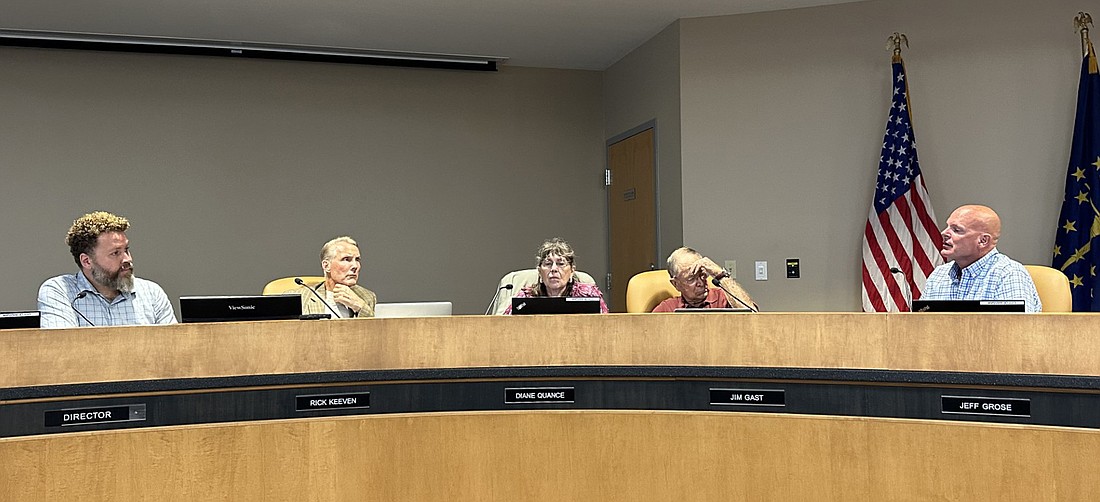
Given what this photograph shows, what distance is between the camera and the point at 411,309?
8.96ft

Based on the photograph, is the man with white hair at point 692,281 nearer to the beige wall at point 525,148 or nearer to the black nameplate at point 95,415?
the beige wall at point 525,148

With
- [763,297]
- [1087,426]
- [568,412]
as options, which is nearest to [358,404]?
[568,412]

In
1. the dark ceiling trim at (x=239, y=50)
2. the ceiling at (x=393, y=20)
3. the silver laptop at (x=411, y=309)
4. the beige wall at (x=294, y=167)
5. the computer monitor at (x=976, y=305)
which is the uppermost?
the ceiling at (x=393, y=20)

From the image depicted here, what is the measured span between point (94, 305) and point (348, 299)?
2.75ft

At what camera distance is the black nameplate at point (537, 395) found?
224 centimetres

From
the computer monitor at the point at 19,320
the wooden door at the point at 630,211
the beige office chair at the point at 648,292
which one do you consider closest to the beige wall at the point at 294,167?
the wooden door at the point at 630,211

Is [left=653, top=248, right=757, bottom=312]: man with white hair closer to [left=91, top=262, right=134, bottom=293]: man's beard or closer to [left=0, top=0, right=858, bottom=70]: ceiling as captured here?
[left=0, top=0, right=858, bottom=70]: ceiling

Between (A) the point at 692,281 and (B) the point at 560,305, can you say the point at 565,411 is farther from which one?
(A) the point at 692,281

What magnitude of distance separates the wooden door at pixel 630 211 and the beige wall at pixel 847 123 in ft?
1.70

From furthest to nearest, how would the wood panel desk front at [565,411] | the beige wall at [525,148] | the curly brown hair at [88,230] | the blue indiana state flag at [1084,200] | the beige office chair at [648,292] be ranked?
the beige wall at [525,148] → the blue indiana state flag at [1084,200] → the beige office chair at [648,292] → the curly brown hair at [88,230] → the wood panel desk front at [565,411]

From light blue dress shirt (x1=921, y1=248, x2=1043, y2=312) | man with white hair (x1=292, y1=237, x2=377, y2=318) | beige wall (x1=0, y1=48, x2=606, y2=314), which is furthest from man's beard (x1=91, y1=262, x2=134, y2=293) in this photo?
light blue dress shirt (x1=921, y1=248, x2=1043, y2=312)

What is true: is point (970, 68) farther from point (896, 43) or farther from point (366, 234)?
point (366, 234)

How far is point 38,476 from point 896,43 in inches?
162

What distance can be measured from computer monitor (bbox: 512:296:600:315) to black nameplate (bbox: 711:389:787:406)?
0.42 metres
